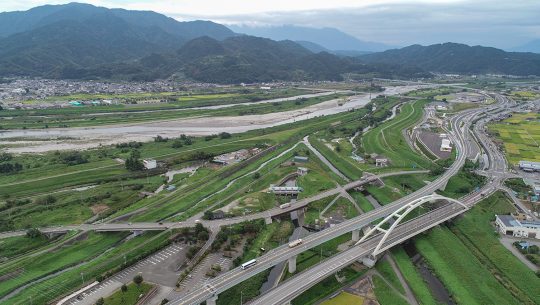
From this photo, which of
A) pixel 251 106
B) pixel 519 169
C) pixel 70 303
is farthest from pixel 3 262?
pixel 251 106

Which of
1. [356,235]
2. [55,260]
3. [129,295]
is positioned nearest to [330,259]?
[356,235]

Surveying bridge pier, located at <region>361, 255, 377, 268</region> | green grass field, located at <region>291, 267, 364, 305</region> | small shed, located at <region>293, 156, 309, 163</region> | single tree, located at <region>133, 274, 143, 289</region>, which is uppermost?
small shed, located at <region>293, 156, 309, 163</region>

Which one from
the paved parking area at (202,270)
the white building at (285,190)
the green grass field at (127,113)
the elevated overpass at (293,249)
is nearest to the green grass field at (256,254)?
the paved parking area at (202,270)

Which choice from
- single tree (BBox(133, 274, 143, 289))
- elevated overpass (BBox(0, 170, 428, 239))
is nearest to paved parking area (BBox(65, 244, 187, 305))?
single tree (BBox(133, 274, 143, 289))

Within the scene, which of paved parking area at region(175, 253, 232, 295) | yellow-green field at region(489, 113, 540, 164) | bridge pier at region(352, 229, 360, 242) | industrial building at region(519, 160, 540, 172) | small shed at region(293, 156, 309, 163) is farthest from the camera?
yellow-green field at region(489, 113, 540, 164)

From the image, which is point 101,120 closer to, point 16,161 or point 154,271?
point 16,161

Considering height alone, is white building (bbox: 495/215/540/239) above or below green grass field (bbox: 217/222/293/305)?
above

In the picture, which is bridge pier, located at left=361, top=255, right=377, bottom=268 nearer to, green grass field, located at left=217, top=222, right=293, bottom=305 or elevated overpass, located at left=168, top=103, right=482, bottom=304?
elevated overpass, located at left=168, top=103, right=482, bottom=304
